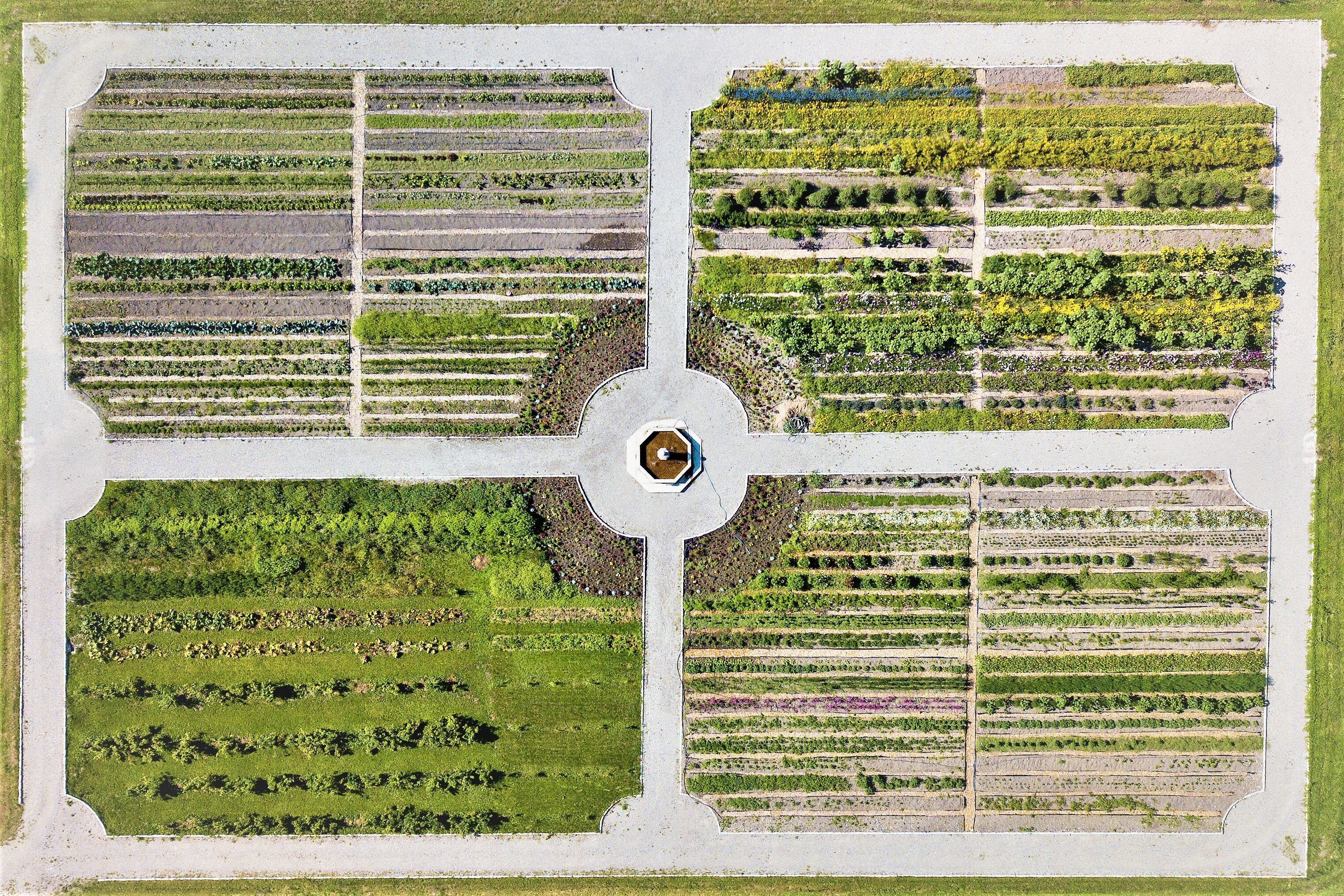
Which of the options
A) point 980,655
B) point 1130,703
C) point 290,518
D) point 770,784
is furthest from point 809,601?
point 290,518

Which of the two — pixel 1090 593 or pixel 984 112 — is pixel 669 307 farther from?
pixel 1090 593

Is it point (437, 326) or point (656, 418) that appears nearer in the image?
point (437, 326)

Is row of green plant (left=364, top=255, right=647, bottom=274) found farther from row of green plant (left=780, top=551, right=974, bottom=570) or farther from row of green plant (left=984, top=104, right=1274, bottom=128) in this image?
row of green plant (left=984, top=104, right=1274, bottom=128)

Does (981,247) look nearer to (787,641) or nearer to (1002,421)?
(1002,421)

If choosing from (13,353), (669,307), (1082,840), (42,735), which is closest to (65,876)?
(42,735)

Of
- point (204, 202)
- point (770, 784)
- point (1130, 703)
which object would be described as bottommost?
point (770, 784)

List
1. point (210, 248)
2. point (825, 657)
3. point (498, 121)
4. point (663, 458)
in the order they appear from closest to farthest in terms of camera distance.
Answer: point (663, 458) → point (498, 121) → point (210, 248) → point (825, 657)

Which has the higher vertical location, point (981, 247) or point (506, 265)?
point (981, 247)
